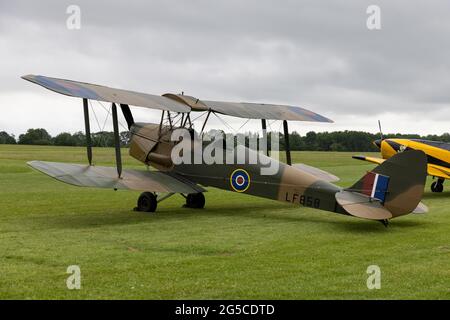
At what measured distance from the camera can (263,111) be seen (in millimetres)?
14836

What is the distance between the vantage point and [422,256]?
24.1 feet

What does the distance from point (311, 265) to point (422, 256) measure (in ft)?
5.66

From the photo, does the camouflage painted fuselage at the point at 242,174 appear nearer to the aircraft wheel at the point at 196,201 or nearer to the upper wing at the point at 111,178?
the upper wing at the point at 111,178

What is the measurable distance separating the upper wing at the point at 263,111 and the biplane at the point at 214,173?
0.04 meters

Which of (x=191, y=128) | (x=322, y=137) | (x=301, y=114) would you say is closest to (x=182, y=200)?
(x=191, y=128)

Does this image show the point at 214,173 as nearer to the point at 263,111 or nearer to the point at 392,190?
the point at 263,111

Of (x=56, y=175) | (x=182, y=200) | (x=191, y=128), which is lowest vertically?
(x=182, y=200)

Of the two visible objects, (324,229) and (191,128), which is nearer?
(324,229)

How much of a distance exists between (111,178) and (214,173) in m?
2.38

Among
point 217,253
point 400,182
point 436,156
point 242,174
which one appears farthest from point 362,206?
point 436,156

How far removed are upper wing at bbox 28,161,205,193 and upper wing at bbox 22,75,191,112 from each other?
1662 mm

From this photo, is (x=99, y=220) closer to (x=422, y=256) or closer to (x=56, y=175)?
(x=56, y=175)
